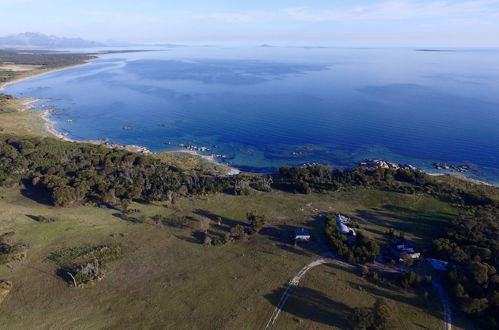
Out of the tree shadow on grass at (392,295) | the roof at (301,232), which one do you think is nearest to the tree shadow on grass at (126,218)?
the roof at (301,232)

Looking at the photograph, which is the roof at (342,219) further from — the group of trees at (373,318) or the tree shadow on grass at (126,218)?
the tree shadow on grass at (126,218)

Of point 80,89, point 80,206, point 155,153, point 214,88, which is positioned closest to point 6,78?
point 80,89

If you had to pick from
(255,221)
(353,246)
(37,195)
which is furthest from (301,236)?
(37,195)

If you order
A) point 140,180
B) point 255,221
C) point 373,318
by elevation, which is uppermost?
point 140,180

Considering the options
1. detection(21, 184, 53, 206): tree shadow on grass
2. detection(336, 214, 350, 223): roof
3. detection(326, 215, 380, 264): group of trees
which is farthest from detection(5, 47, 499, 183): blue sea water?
detection(21, 184, 53, 206): tree shadow on grass

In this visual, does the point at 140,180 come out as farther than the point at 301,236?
Yes

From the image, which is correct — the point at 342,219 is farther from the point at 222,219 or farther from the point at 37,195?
the point at 37,195

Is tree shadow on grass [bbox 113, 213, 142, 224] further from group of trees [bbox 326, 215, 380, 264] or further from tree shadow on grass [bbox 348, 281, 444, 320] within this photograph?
tree shadow on grass [bbox 348, 281, 444, 320]
